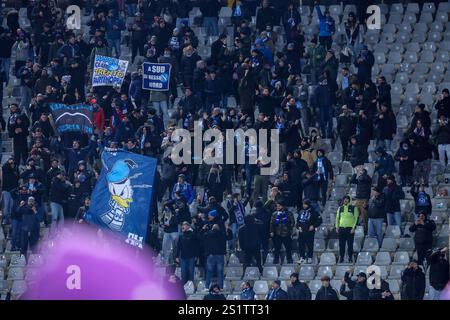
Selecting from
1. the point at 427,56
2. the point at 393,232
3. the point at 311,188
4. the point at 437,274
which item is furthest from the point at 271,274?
the point at 427,56

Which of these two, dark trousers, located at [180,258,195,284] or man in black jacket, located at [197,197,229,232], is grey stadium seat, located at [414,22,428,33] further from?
dark trousers, located at [180,258,195,284]

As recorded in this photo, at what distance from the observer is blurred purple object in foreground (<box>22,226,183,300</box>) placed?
40.9 metres

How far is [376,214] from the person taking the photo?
4128 centimetres

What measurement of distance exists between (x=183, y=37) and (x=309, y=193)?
5.82 m

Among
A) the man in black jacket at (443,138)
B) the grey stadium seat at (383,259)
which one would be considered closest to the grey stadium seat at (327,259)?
the grey stadium seat at (383,259)

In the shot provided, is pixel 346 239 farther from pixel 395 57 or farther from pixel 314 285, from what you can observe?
pixel 395 57

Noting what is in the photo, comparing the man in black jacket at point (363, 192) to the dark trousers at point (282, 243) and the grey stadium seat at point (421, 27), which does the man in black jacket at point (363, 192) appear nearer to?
the dark trousers at point (282, 243)

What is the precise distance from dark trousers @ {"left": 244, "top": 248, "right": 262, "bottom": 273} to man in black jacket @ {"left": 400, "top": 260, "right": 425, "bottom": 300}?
2934 mm

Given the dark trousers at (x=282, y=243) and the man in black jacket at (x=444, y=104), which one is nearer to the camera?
the dark trousers at (x=282, y=243)

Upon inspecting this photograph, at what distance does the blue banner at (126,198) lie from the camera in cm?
4181

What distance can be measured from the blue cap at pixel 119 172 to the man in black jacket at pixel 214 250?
2.25 m

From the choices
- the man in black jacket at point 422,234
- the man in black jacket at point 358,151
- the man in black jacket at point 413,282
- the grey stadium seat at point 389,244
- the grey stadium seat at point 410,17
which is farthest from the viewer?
the grey stadium seat at point 410,17

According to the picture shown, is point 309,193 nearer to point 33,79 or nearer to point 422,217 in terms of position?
point 422,217
